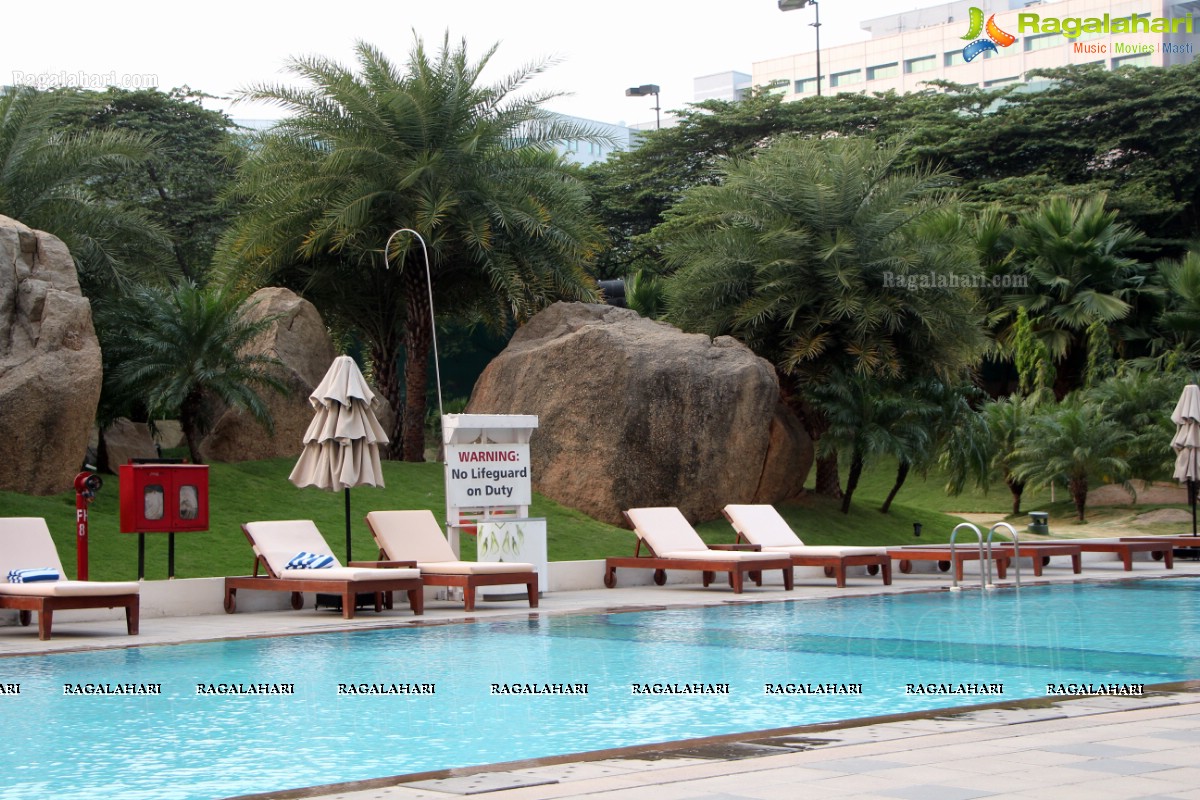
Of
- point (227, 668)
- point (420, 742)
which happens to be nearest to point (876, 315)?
point (227, 668)

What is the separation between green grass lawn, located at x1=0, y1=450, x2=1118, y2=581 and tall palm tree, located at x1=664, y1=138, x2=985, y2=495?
1601mm

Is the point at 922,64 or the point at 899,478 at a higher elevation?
the point at 922,64

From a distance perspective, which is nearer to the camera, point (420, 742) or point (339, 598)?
point (420, 742)

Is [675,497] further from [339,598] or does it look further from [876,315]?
[339,598]

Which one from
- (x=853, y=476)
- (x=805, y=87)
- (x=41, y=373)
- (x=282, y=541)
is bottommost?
(x=282, y=541)

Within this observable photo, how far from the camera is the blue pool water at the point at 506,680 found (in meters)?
6.11

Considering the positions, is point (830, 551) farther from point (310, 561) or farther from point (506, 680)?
point (506, 680)

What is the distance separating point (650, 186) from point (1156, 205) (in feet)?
52.7

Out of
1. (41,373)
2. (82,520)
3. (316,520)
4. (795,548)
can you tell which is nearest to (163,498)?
(82,520)

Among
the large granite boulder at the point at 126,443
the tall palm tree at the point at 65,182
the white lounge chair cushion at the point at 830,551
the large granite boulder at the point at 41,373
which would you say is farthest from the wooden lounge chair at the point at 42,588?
the tall palm tree at the point at 65,182

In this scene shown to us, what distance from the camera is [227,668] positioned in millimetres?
9305

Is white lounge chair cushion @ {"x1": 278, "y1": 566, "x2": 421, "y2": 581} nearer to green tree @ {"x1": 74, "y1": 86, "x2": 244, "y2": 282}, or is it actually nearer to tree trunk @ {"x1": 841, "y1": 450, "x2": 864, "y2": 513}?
tree trunk @ {"x1": 841, "y1": 450, "x2": 864, "y2": 513}

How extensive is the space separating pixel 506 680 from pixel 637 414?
39.2 ft

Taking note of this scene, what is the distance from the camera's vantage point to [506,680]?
27.9 feet
